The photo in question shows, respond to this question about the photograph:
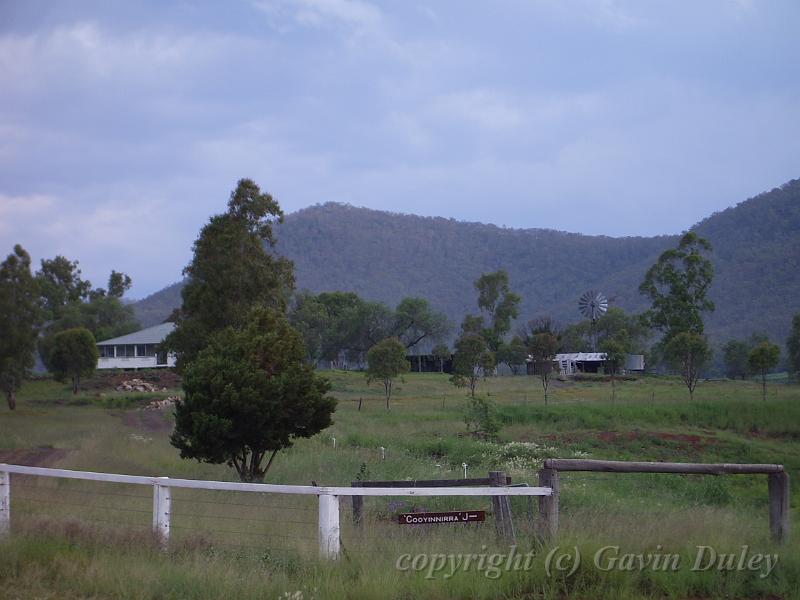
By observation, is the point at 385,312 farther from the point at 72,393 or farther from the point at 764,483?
the point at 764,483

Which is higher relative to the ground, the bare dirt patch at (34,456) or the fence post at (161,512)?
the fence post at (161,512)

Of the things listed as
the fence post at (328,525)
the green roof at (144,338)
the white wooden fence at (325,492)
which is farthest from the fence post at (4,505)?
the green roof at (144,338)

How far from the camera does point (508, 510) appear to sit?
7.70 metres

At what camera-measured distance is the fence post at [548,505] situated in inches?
285

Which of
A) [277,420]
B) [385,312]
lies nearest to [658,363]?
[385,312]

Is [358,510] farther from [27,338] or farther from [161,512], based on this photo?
[27,338]

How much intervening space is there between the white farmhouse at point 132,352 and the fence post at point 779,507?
77703mm

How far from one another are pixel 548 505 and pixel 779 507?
2.33 meters

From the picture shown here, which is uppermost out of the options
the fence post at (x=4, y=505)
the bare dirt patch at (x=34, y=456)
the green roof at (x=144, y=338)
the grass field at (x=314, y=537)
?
Answer: the green roof at (x=144, y=338)

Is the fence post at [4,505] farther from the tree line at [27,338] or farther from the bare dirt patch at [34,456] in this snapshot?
the tree line at [27,338]

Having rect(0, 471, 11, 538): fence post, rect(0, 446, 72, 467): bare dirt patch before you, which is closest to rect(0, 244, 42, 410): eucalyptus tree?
→ rect(0, 446, 72, 467): bare dirt patch

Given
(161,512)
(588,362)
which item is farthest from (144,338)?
(161,512)

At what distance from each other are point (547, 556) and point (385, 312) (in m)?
93.4

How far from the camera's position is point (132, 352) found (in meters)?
83.3
